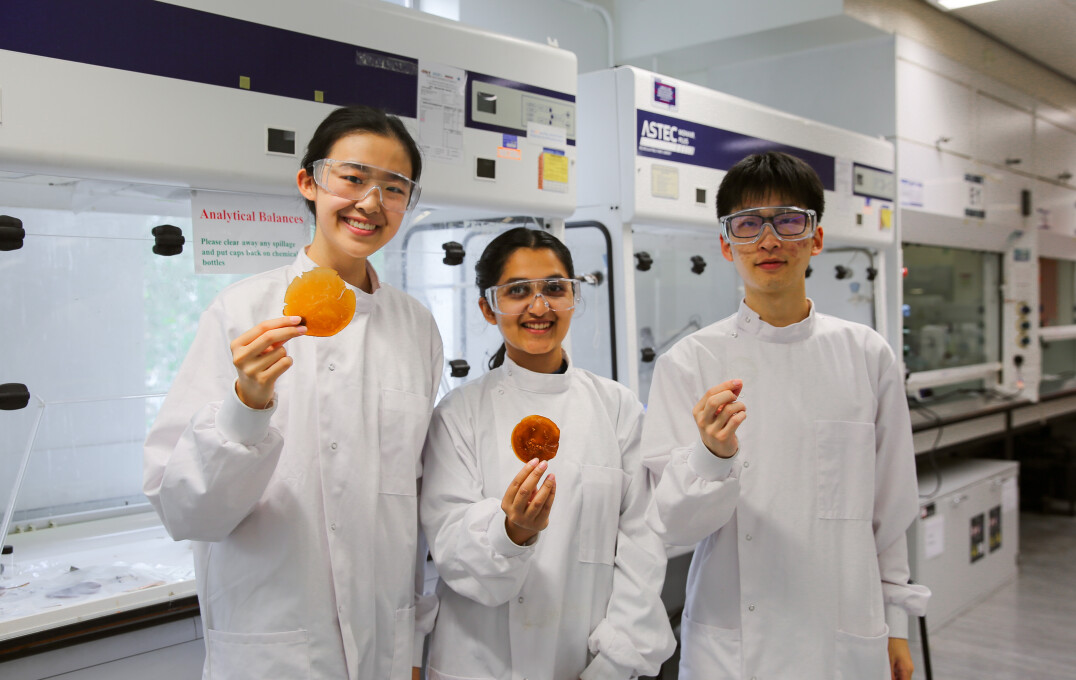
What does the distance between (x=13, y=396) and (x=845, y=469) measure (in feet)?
5.87

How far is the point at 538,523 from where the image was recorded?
4.63ft

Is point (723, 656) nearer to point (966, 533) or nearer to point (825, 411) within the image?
point (825, 411)

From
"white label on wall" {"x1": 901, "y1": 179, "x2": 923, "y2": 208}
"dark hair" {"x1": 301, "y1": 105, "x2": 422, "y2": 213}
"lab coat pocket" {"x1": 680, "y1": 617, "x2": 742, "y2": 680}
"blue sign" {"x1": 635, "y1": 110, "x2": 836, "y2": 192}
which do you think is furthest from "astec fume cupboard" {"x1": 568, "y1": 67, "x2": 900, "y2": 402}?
"dark hair" {"x1": 301, "y1": 105, "x2": 422, "y2": 213}

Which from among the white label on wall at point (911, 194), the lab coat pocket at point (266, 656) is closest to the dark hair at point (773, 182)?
the lab coat pocket at point (266, 656)

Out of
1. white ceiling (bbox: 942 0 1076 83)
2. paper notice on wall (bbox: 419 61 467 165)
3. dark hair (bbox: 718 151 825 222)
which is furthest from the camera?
white ceiling (bbox: 942 0 1076 83)

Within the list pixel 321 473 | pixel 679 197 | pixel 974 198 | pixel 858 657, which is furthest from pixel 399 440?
pixel 974 198

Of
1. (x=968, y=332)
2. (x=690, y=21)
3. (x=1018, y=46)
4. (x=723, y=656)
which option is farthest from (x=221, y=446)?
(x=1018, y=46)

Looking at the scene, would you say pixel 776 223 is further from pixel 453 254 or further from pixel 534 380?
pixel 453 254

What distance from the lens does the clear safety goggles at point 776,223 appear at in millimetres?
1671

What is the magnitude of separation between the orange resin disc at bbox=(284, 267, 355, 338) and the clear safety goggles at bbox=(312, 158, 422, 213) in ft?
0.69

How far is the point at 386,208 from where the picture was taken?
4.84ft

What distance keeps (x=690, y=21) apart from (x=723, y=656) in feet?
11.6

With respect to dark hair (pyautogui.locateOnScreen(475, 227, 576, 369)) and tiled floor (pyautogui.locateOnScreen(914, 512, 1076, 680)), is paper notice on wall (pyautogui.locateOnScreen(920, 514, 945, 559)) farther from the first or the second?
dark hair (pyautogui.locateOnScreen(475, 227, 576, 369))

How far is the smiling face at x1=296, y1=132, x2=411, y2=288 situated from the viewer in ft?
4.77
